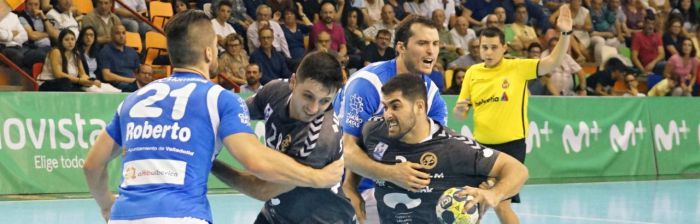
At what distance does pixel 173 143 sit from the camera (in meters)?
4.45

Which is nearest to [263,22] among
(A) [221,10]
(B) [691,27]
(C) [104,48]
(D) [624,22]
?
(A) [221,10]

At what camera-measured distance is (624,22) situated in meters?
23.8

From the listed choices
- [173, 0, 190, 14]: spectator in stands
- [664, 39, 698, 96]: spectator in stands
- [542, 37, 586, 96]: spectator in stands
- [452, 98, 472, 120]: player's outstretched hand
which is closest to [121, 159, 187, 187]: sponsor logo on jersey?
[452, 98, 472, 120]: player's outstretched hand

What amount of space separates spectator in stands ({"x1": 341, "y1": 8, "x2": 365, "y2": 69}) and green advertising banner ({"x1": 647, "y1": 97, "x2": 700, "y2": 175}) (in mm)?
4853

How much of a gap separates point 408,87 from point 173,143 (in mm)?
1870

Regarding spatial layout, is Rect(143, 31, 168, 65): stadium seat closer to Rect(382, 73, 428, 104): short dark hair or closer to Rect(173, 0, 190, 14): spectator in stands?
Rect(173, 0, 190, 14): spectator in stands

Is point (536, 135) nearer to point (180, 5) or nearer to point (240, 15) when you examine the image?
point (240, 15)

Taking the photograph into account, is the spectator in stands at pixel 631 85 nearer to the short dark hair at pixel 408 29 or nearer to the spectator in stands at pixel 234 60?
the spectator in stands at pixel 234 60

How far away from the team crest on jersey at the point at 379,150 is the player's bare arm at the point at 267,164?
152 centimetres

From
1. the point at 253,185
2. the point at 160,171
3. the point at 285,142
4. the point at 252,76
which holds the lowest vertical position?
the point at 252,76

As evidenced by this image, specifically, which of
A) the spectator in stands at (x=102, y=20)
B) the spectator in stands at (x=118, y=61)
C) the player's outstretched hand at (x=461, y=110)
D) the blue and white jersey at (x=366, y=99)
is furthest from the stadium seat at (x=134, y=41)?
the blue and white jersey at (x=366, y=99)

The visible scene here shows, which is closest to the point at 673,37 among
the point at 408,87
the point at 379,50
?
the point at 379,50

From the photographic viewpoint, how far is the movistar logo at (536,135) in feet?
57.3

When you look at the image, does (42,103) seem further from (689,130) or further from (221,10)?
(689,130)
